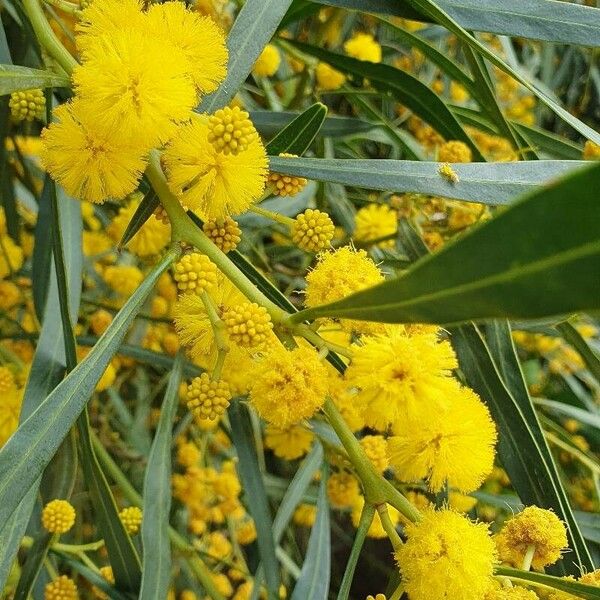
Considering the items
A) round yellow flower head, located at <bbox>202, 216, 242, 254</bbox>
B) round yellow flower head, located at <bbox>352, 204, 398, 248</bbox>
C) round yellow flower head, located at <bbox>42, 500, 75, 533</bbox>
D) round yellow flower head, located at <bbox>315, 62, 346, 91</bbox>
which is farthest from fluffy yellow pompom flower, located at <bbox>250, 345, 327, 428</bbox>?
round yellow flower head, located at <bbox>315, 62, 346, 91</bbox>

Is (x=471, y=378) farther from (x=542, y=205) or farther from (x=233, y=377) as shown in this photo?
(x=542, y=205)

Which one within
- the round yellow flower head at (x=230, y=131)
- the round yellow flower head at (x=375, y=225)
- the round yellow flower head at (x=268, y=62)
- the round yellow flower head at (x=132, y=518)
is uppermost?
the round yellow flower head at (x=268, y=62)

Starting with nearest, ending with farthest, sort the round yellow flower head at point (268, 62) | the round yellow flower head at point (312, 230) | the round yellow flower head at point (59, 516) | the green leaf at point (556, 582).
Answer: the green leaf at point (556, 582), the round yellow flower head at point (312, 230), the round yellow flower head at point (59, 516), the round yellow flower head at point (268, 62)

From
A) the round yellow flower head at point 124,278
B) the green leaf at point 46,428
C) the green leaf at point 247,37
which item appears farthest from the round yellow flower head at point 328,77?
the green leaf at point 46,428

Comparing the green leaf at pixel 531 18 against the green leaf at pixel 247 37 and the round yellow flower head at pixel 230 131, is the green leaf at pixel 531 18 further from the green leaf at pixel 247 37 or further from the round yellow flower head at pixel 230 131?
the round yellow flower head at pixel 230 131

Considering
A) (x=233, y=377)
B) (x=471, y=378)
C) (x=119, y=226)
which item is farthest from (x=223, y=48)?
(x=119, y=226)

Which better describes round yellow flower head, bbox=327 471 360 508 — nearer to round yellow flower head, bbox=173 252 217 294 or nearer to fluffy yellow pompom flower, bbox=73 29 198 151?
round yellow flower head, bbox=173 252 217 294

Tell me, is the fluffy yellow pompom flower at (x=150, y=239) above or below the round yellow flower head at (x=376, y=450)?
above
